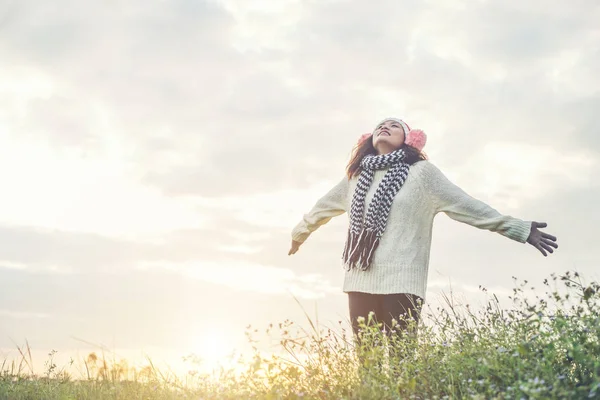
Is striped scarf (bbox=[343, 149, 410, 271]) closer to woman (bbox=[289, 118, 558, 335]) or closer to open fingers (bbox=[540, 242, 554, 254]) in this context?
woman (bbox=[289, 118, 558, 335])

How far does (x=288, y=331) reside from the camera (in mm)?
5098

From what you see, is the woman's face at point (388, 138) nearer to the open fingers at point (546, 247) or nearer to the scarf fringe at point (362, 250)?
the scarf fringe at point (362, 250)

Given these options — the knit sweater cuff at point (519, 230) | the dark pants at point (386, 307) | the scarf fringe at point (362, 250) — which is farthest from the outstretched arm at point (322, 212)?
the knit sweater cuff at point (519, 230)

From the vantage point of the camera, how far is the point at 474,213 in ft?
19.7

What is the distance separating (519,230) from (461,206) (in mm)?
549

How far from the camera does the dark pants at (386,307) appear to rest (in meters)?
5.66

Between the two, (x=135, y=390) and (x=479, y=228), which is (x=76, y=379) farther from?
(x=479, y=228)

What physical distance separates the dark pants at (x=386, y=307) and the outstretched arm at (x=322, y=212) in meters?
1.14

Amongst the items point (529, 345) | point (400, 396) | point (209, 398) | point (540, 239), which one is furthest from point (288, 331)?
point (540, 239)

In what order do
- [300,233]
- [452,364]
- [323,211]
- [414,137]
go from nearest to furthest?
[452,364] → [414,137] → [323,211] → [300,233]

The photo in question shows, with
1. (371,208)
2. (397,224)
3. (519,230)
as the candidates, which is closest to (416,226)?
(397,224)

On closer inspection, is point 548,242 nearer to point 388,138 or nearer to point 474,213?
point 474,213

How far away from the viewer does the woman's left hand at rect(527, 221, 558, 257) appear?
19.0ft

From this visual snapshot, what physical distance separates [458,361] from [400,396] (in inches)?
18.8
